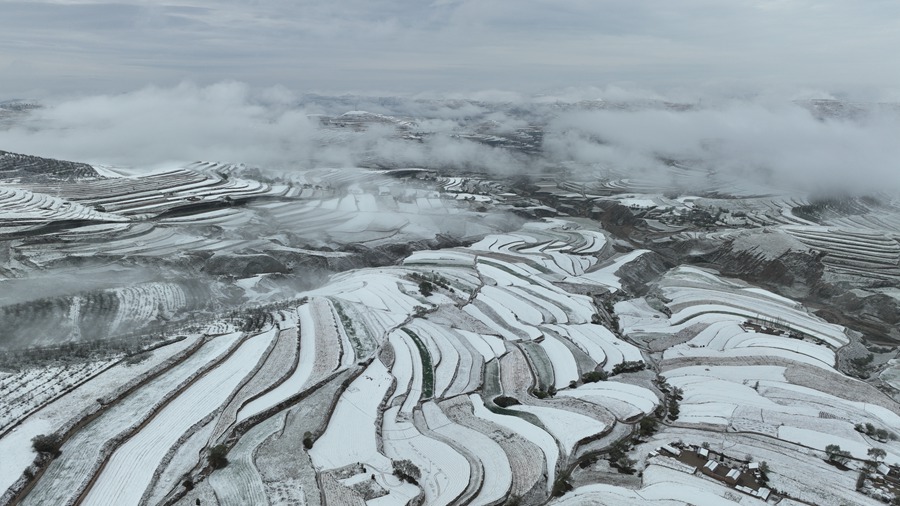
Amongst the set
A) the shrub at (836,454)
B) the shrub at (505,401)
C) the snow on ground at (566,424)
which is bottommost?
the shrub at (505,401)

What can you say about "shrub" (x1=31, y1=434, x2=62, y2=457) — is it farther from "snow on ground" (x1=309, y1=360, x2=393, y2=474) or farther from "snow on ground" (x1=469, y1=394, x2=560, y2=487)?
"snow on ground" (x1=469, y1=394, x2=560, y2=487)

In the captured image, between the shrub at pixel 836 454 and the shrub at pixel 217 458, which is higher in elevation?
the shrub at pixel 217 458

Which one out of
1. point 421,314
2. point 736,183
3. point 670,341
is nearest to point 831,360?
point 670,341

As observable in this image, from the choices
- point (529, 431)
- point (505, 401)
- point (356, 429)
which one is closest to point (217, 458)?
point (356, 429)

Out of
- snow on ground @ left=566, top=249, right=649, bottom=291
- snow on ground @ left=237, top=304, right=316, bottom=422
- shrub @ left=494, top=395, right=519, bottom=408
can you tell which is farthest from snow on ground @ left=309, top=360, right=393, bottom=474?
snow on ground @ left=566, top=249, right=649, bottom=291

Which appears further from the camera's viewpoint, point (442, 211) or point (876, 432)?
point (442, 211)

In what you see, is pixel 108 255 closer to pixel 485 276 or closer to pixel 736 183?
pixel 485 276

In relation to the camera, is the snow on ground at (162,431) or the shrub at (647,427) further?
the shrub at (647,427)

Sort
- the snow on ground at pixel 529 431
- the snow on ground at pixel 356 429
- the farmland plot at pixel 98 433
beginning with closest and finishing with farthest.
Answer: the farmland plot at pixel 98 433 → the snow on ground at pixel 356 429 → the snow on ground at pixel 529 431

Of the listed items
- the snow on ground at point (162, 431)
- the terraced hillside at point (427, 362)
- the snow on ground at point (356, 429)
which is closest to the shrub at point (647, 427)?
the terraced hillside at point (427, 362)

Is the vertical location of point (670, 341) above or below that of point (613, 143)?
below

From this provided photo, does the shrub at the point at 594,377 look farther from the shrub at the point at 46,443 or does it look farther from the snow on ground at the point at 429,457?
the shrub at the point at 46,443
